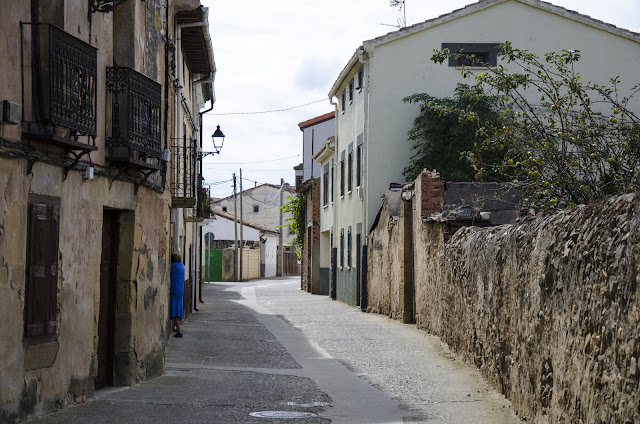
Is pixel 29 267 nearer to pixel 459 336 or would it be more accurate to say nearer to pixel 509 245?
pixel 509 245

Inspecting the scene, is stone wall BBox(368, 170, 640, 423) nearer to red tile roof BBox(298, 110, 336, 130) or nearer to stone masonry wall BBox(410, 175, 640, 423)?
stone masonry wall BBox(410, 175, 640, 423)

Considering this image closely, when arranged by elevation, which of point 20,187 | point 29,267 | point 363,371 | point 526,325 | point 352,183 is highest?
point 352,183

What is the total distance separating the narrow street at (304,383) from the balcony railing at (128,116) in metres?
2.67

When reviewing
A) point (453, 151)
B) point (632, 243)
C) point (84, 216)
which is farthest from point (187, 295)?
point (632, 243)

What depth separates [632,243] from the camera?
219 inches

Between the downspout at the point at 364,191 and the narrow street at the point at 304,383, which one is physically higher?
the downspout at the point at 364,191

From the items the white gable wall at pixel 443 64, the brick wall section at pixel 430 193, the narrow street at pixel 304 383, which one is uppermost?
the white gable wall at pixel 443 64

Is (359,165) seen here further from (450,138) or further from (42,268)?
(42,268)

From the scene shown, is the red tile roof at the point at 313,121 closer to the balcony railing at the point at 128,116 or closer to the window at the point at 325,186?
the window at the point at 325,186

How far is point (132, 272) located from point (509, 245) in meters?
4.42

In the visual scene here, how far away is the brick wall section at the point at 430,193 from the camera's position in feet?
60.8

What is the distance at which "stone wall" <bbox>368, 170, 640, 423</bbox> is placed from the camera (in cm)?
576

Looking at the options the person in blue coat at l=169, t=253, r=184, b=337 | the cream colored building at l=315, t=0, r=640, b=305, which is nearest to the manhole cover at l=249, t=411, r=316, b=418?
the person in blue coat at l=169, t=253, r=184, b=337

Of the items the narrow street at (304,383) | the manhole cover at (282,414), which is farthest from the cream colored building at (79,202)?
the manhole cover at (282,414)
